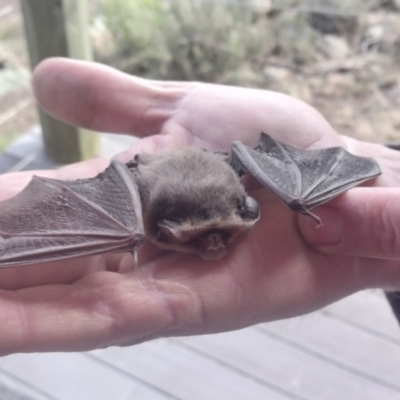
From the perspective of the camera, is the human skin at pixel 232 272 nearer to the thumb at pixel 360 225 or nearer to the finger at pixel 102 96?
the thumb at pixel 360 225

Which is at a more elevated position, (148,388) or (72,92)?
(72,92)

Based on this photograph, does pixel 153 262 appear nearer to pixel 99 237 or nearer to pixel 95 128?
pixel 99 237

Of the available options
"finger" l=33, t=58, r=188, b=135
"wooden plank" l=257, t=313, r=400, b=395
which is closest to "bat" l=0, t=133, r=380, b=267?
"finger" l=33, t=58, r=188, b=135

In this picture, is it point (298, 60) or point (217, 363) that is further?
point (298, 60)

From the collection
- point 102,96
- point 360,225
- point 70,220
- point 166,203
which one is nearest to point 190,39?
point 102,96

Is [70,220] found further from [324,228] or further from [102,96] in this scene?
[102,96]

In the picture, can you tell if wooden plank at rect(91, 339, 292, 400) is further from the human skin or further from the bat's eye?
the bat's eye

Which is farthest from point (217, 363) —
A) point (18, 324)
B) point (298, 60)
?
point (298, 60)
